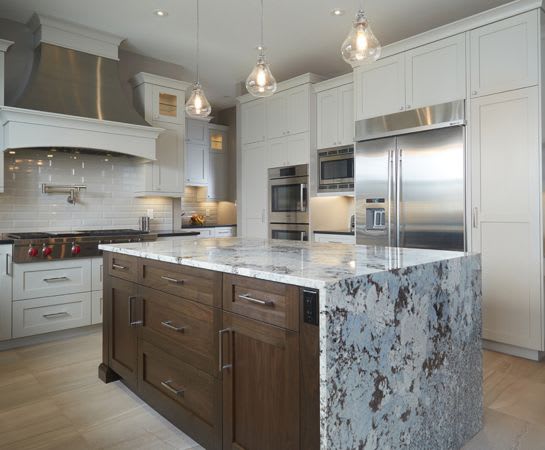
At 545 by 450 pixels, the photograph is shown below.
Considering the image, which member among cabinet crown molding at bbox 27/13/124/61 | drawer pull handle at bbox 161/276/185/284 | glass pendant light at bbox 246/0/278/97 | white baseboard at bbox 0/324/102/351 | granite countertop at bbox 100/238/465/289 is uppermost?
cabinet crown molding at bbox 27/13/124/61

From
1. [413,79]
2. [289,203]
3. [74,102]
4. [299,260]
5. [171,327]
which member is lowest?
[171,327]

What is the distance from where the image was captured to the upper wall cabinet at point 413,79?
352 cm

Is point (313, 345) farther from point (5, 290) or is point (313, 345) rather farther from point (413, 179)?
point (5, 290)

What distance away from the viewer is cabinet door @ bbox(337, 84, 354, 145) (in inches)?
182

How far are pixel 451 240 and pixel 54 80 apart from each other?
403 centimetres

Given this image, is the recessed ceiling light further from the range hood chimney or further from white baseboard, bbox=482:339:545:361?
white baseboard, bbox=482:339:545:361

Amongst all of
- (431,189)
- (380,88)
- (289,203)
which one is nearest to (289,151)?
(289,203)

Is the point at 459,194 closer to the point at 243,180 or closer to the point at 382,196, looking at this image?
the point at 382,196

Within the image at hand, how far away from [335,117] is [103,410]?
373 centimetres

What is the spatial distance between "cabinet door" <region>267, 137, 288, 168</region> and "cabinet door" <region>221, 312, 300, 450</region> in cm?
380

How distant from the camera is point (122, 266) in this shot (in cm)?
254

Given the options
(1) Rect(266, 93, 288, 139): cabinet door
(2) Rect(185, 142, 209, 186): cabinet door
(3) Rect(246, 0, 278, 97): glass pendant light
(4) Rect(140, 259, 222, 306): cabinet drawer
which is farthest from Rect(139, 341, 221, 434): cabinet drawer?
(2) Rect(185, 142, 209, 186): cabinet door

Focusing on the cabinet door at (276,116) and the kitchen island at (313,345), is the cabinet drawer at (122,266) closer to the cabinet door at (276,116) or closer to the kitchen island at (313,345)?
the kitchen island at (313,345)

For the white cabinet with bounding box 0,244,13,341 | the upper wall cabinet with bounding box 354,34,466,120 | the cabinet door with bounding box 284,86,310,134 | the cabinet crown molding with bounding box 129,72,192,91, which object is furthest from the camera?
the cabinet door with bounding box 284,86,310,134
